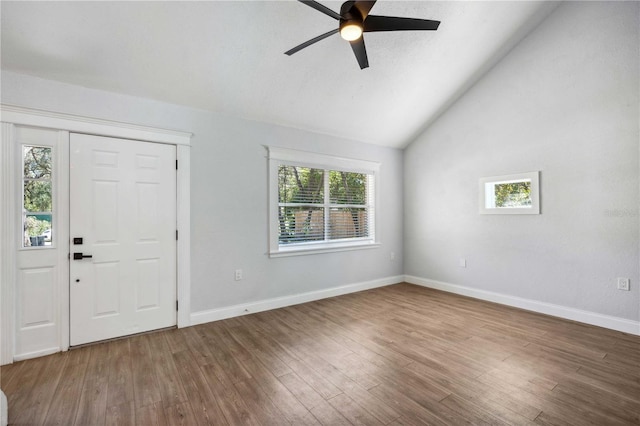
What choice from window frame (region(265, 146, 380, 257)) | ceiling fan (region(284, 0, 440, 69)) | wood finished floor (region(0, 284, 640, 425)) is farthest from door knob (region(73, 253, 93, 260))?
ceiling fan (region(284, 0, 440, 69))

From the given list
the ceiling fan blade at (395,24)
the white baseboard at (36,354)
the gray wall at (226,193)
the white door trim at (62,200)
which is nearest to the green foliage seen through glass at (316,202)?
the gray wall at (226,193)

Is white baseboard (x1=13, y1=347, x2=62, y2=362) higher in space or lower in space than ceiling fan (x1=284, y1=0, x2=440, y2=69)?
lower

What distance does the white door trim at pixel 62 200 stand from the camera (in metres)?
2.53

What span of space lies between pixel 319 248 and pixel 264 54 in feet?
8.75

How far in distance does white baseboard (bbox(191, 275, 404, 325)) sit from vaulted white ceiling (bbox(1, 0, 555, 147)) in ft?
8.14

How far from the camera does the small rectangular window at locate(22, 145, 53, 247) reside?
2660 millimetres

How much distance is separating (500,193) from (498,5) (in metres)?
2.38

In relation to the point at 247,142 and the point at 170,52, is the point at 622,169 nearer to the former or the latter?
the point at 247,142

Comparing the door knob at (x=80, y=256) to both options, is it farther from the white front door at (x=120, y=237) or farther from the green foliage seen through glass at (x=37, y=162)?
the green foliage seen through glass at (x=37, y=162)

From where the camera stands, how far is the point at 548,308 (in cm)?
369

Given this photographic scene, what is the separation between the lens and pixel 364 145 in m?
5.05

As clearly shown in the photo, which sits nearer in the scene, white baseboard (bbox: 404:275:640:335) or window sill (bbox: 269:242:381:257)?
white baseboard (bbox: 404:275:640:335)

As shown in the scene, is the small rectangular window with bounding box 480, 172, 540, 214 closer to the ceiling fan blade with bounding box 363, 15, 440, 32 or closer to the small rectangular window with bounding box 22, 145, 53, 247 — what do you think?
the ceiling fan blade with bounding box 363, 15, 440, 32

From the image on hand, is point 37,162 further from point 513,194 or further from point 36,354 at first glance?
point 513,194
